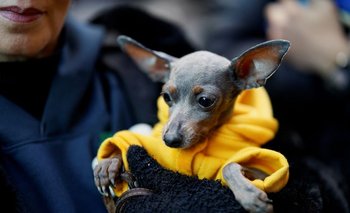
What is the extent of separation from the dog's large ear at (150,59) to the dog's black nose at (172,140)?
251mm

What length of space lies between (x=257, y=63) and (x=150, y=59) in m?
0.28

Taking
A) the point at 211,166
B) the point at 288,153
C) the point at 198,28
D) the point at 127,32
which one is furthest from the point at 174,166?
the point at 198,28

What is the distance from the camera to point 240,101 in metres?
1.27

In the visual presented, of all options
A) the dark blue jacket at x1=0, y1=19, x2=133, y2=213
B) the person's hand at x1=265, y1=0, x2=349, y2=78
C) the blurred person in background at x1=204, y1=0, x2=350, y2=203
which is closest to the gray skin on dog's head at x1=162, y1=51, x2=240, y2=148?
the dark blue jacket at x1=0, y1=19, x2=133, y2=213

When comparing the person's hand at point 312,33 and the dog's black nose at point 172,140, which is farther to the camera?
the person's hand at point 312,33

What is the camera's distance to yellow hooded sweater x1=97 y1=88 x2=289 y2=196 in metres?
1.03

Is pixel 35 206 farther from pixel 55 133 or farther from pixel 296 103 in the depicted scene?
pixel 296 103

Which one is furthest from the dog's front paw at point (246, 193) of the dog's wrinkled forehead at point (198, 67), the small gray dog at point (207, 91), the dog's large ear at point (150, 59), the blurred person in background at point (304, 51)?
the blurred person in background at point (304, 51)

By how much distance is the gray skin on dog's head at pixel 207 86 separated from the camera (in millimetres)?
1043

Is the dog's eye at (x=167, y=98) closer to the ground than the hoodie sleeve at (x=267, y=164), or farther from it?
farther from it

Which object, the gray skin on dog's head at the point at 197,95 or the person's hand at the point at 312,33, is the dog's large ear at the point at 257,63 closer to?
the gray skin on dog's head at the point at 197,95

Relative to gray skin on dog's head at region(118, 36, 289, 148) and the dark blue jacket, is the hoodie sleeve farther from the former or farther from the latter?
the dark blue jacket

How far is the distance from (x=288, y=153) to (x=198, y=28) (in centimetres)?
112

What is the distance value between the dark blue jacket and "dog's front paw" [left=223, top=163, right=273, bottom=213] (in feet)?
1.21
